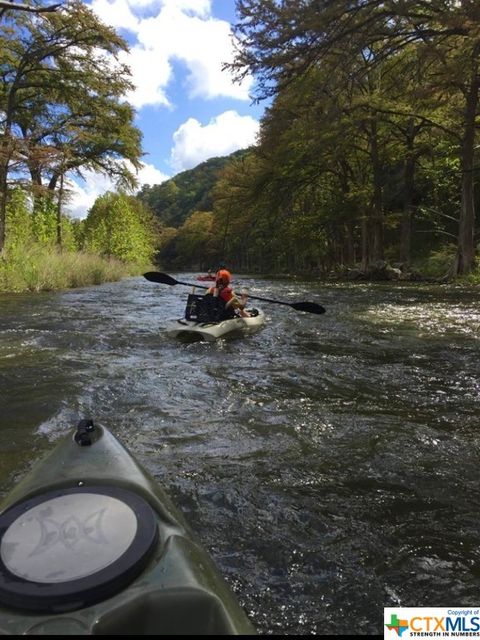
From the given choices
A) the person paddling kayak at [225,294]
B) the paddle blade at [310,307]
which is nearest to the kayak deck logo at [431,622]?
the person paddling kayak at [225,294]

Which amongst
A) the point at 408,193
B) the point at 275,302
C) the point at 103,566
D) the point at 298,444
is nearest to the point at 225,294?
the point at 275,302

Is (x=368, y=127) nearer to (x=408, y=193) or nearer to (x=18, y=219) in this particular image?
(x=408, y=193)

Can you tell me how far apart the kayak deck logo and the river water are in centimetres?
5

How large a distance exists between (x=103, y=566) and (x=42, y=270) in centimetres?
1395

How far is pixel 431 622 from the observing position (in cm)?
181

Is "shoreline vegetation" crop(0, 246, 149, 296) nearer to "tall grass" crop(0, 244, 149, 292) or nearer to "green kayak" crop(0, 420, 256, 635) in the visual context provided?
"tall grass" crop(0, 244, 149, 292)

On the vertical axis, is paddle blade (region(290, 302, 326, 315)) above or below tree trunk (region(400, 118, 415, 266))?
below

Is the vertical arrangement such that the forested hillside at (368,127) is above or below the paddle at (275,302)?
above

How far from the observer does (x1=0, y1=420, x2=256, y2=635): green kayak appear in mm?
1245

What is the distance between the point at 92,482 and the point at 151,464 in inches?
53.7

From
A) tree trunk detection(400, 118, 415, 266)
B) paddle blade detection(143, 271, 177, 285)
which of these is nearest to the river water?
paddle blade detection(143, 271, 177, 285)

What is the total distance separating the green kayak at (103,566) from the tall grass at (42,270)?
41.8 feet

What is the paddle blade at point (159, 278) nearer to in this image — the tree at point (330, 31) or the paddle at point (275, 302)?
the paddle at point (275, 302)

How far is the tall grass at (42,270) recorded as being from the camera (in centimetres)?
1328
